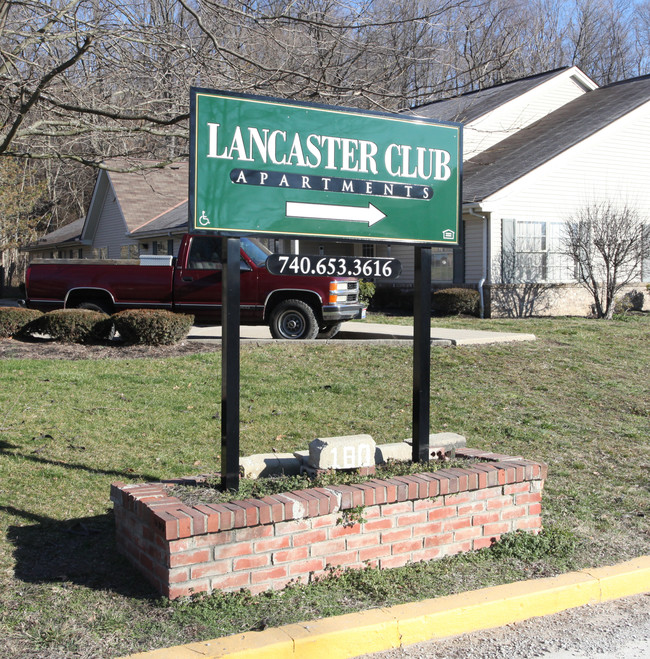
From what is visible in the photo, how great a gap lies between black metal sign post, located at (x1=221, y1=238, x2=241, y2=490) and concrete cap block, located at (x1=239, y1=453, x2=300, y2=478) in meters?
0.47

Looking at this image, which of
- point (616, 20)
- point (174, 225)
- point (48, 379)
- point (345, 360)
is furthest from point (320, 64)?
A: point (616, 20)

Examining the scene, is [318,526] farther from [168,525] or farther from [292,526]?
[168,525]

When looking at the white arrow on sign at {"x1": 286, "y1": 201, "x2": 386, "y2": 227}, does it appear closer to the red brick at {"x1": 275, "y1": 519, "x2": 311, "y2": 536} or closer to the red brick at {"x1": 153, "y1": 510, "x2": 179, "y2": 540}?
the red brick at {"x1": 275, "y1": 519, "x2": 311, "y2": 536}

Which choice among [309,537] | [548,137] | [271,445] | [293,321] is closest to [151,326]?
[293,321]

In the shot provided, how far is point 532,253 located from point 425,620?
56.0ft

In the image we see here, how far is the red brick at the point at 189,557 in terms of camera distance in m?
3.92

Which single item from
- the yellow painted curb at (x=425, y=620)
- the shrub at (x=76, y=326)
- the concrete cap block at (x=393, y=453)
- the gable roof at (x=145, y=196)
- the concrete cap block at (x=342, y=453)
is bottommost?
the yellow painted curb at (x=425, y=620)

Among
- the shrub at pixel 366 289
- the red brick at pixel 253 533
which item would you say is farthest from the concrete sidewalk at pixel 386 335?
the red brick at pixel 253 533

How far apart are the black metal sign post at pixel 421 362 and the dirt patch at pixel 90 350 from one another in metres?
5.88

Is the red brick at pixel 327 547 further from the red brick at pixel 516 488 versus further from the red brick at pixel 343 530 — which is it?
the red brick at pixel 516 488

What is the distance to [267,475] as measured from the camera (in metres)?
5.16

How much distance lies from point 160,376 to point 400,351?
374cm

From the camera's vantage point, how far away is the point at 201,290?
1285 cm

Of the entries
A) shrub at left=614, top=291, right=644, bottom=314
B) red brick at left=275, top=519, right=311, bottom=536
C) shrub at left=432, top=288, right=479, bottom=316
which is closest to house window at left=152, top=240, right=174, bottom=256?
shrub at left=432, top=288, right=479, bottom=316
